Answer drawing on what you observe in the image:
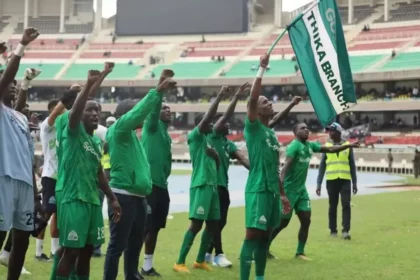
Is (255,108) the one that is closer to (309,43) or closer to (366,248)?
(309,43)

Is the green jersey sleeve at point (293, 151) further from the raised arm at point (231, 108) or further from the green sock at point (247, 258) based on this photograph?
the green sock at point (247, 258)

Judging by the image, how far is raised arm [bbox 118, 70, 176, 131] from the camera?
19.9ft

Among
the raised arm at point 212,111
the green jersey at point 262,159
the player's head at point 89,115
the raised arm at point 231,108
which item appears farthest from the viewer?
the raised arm at point 212,111

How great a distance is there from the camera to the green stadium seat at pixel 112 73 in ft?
202

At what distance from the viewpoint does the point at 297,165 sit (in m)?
9.56

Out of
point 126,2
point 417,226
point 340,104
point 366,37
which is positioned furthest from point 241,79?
point 340,104

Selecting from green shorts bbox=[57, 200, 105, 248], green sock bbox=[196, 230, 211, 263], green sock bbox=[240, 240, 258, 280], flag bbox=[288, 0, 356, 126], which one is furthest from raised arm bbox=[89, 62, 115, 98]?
flag bbox=[288, 0, 356, 126]

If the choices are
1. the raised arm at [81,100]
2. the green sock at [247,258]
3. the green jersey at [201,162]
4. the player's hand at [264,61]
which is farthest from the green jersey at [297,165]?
the raised arm at [81,100]

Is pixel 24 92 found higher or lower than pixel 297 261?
higher

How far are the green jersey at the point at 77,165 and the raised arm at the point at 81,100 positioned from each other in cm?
10

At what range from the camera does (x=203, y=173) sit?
27.8 ft

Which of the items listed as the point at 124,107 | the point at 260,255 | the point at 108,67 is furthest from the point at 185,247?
the point at 108,67

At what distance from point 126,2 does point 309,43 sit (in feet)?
200

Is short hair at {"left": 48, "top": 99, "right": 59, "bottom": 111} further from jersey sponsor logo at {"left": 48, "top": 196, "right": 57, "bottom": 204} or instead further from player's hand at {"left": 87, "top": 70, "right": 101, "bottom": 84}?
player's hand at {"left": 87, "top": 70, "right": 101, "bottom": 84}
